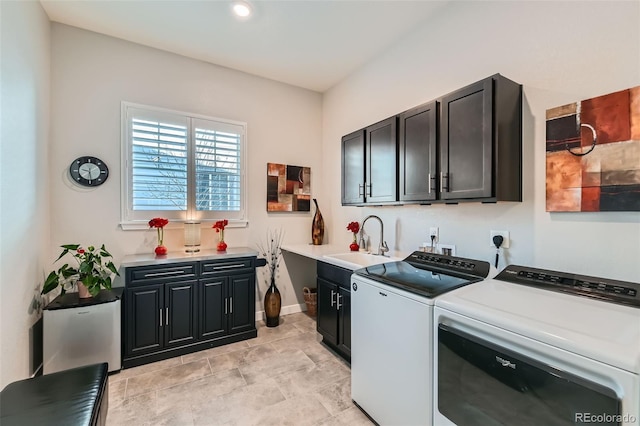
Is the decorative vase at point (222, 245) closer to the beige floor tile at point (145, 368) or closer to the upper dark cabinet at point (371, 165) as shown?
the beige floor tile at point (145, 368)

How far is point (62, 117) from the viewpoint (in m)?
2.59

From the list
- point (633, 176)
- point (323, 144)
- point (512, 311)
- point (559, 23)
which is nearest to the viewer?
point (512, 311)

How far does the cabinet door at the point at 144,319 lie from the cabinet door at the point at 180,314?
0.06 metres

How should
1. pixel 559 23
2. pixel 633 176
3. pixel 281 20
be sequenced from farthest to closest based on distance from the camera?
pixel 281 20 < pixel 559 23 < pixel 633 176

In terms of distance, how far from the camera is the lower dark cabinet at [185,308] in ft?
8.12

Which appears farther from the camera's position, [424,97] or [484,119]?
[424,97]

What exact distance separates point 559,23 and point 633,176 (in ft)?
3.31

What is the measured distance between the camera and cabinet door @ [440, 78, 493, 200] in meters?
1.69

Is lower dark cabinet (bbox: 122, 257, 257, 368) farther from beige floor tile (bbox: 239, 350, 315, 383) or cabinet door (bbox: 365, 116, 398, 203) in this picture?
cabinet door (bbox: 365, 116, 398, 203)

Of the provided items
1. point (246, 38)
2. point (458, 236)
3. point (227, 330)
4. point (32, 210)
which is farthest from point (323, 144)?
point (32, 210)

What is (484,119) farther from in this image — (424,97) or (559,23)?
(424,97)

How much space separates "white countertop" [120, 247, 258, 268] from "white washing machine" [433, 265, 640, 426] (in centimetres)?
217

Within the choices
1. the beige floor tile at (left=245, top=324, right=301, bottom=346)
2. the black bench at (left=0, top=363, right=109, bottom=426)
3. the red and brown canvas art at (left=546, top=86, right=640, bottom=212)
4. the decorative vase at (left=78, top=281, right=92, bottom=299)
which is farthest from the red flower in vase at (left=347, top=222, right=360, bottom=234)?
the decorative vase at (left=78, top=281, right=92, bottom=299)

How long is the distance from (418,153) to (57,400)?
2.65m
